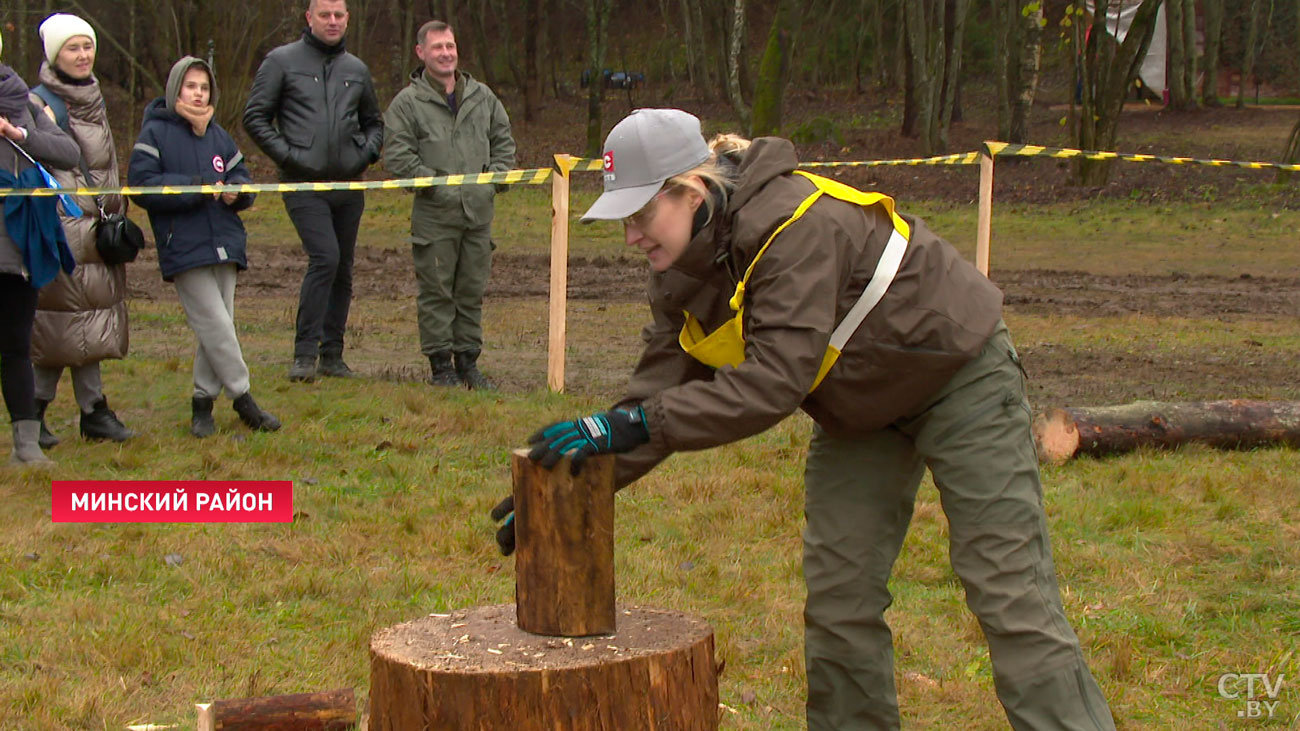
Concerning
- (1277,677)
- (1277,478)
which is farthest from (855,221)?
(1277,478)

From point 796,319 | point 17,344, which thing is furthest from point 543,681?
point 17,344

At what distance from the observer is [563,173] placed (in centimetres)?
865

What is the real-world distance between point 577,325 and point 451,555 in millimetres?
5891

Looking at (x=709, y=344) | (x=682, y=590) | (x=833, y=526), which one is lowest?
(x=682, y=590)

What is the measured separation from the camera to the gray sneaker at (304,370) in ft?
28.4

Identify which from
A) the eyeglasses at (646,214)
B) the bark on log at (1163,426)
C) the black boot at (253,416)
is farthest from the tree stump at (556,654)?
the black boot at (253,416)

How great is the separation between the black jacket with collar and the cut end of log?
4.33 metres

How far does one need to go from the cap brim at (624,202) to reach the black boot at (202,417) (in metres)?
4.74

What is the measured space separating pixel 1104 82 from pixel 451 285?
1510 cm

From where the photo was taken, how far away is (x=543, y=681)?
308 centimetres

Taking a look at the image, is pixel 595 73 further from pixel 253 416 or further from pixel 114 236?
pixel 114 236

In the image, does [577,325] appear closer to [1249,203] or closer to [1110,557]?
[1110,557]

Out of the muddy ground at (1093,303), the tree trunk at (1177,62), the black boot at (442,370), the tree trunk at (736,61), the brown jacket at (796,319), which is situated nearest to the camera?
the brown jacket at (796,319)

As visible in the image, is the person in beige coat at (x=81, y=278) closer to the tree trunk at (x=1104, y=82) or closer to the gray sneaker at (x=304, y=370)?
the gray sneaker at (x=304, y=370)
